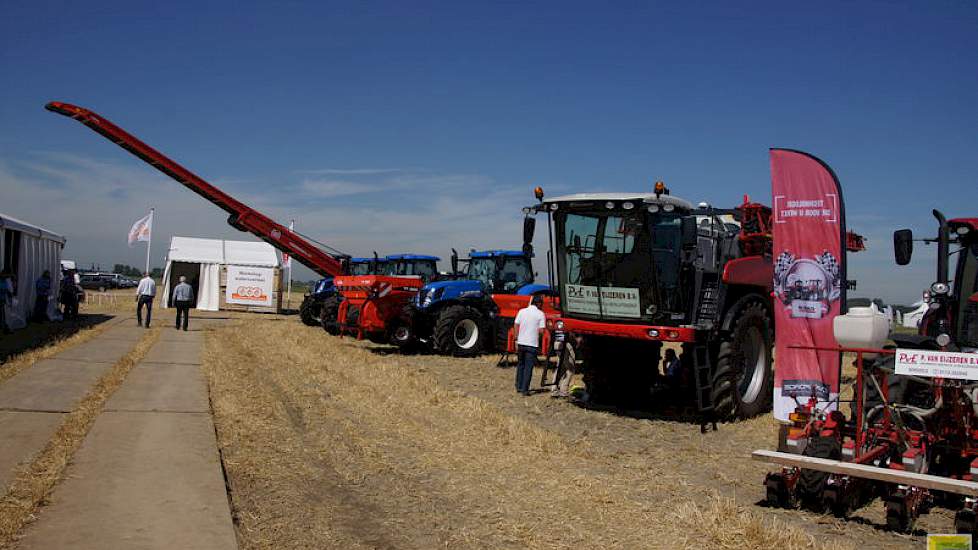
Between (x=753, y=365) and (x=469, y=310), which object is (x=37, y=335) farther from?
(x=753, y=365)

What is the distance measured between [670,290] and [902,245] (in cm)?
260

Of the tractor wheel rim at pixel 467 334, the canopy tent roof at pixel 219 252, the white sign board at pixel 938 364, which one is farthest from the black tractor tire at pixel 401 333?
the canopy tent roof at pixel 219 252

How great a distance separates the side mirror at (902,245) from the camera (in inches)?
298

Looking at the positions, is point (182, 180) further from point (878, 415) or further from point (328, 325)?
point (878, 415)

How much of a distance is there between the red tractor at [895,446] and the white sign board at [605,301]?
331cm

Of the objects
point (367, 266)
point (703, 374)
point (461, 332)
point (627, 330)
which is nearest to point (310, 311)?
point (367, 266)

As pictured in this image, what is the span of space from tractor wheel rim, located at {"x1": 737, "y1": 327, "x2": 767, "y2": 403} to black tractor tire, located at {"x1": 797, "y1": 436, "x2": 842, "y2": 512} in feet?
14.8

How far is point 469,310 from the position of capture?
51.8 feet

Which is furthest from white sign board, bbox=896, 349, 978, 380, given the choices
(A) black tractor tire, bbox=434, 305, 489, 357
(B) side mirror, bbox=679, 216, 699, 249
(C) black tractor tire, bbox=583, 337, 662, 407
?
(A) black tractor tire, bbox=434, 305, 489, 357

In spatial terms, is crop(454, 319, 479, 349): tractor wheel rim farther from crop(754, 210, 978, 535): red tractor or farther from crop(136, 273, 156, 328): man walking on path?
crop(754, 210, 978, 535): red tractor

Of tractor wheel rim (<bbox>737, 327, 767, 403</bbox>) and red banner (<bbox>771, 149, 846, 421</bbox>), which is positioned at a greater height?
red banner (<bbox>771, 149, 846, 421</bbox>)

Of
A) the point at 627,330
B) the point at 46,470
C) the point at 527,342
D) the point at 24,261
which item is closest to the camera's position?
the point at 46,470

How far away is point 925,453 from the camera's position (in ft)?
18.4

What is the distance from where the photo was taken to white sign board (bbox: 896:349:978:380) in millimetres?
4980
